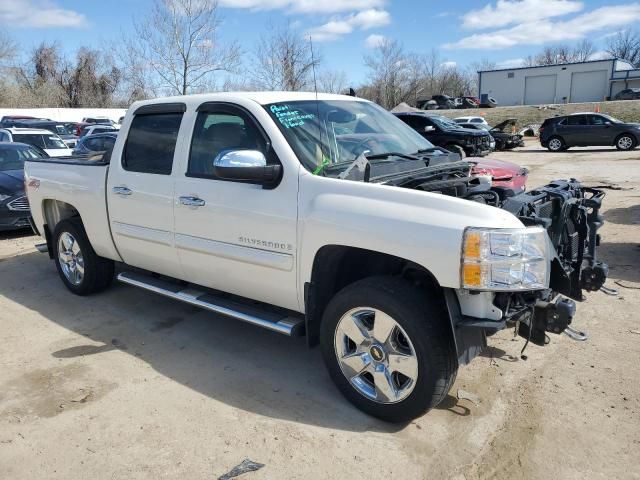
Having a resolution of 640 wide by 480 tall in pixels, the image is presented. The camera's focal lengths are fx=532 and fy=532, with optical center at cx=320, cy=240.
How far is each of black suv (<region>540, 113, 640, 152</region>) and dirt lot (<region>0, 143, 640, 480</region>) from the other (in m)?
20.1

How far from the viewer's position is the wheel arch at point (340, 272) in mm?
3242

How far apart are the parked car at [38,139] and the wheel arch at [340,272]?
1382 centimetres

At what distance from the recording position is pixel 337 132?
3912 millimetres

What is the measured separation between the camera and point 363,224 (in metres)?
3.07

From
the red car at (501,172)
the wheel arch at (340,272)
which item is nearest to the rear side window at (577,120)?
the red car at (501,172)

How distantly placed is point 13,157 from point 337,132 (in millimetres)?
8680

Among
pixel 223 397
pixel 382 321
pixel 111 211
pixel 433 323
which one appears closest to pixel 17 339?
pixel 111 211

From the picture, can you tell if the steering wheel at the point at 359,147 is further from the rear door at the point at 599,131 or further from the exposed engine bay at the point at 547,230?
the rear door at the point at 599,131

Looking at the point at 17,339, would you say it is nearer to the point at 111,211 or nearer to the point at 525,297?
the point at 111,211

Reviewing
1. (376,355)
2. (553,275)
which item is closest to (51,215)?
(376,355)

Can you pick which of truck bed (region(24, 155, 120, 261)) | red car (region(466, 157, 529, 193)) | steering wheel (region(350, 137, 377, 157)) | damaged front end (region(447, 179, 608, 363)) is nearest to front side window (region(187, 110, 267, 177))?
steering wheel (region(350, 137, 377, 157))

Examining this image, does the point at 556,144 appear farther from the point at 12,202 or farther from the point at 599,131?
the point at 12,202

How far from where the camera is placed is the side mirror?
11.0 feet

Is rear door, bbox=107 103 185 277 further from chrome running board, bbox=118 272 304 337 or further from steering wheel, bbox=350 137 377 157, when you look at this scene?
steering wheel, bbox=350 137 377 157
